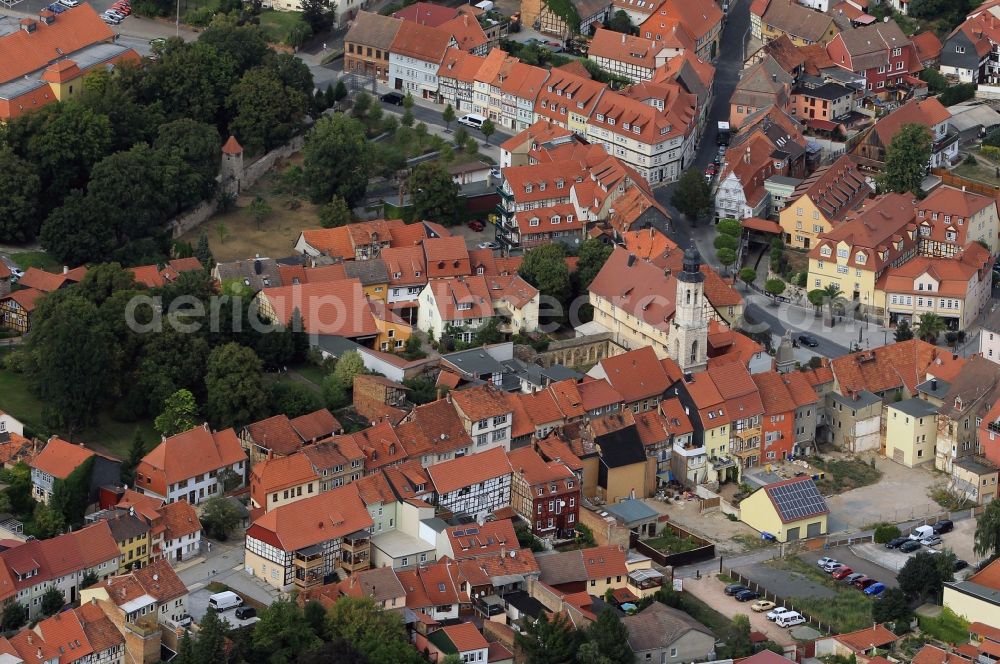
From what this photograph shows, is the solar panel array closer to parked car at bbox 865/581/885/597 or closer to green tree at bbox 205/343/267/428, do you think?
parked car at bbox 865/581/885/597

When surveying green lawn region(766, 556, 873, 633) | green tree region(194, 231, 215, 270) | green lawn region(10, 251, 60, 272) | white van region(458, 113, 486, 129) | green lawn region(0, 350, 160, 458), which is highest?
white van region(458, 113, 486, 129)

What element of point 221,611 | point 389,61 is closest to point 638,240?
point 389,61

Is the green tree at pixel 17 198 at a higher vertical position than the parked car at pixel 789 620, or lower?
higher

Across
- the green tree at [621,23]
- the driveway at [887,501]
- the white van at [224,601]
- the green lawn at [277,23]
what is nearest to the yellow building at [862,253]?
the driveway at [887,501]

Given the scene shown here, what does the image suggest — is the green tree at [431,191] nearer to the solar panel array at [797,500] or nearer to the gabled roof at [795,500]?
the gabled roof at [795,500]

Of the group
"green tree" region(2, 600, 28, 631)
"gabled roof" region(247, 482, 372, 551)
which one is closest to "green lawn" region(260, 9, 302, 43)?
"gabled roof" region(247, 482, 372, 551)

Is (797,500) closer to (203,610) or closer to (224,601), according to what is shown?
(224,601)

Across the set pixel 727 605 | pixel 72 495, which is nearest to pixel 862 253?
pixel 727 605
